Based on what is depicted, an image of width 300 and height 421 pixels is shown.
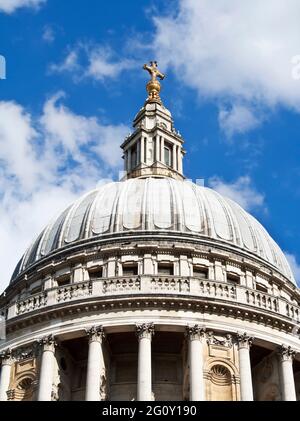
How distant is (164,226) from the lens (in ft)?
146

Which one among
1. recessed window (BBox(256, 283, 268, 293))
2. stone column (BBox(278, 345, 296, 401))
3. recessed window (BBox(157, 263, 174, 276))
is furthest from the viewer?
recessed window (BBox(256, 283, 268, 293))

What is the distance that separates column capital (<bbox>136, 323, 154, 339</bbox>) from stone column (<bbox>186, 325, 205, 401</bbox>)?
63.4 inches

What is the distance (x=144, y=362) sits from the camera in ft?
118

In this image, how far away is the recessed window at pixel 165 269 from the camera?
1667 inches

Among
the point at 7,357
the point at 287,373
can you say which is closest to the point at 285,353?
the point at 287,373

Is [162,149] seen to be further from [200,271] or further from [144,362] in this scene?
[144,362]

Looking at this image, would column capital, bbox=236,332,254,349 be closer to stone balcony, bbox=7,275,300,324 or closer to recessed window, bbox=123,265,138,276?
stone balcony, bbox=7,275,300,324

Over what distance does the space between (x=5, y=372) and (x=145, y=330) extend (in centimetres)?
699

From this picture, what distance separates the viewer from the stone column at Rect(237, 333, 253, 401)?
35.9 metres

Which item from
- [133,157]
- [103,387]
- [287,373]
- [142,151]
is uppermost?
[133,157]

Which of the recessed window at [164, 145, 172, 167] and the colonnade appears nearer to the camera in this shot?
the colonnade

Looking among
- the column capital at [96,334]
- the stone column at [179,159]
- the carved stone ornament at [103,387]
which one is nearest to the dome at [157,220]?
the stone column at [179,159]

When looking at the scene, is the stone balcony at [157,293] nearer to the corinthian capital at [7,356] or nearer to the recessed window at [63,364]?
the corinthian capital at [7,356]

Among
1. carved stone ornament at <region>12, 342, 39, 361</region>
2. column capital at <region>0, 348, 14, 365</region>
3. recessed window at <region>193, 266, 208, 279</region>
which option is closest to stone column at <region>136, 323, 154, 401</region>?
carved stone ornament at <region>12, 342, 39, 361</region>
